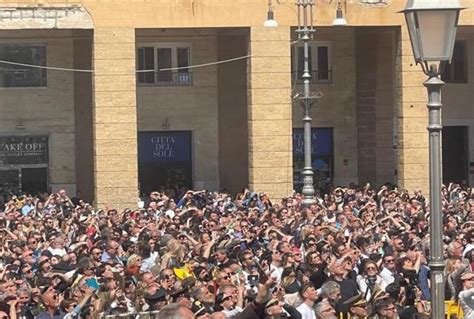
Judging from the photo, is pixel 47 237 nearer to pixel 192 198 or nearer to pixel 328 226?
pixel 328 226

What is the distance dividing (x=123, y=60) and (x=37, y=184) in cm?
694

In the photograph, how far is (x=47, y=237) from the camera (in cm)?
2375

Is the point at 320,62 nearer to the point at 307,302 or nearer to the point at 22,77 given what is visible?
the point at 22,77

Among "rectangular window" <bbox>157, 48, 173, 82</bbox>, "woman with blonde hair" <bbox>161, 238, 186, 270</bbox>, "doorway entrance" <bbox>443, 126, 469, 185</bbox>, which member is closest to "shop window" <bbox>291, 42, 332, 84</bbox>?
"doorway entrance" <bbox>443, 126, 469, 185</bbox>

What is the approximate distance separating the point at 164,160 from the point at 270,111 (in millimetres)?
6255

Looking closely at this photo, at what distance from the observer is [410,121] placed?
4184 centimetres

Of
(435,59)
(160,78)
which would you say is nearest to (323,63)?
(160,78)

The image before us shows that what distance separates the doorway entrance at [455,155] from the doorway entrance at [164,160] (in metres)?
8.94

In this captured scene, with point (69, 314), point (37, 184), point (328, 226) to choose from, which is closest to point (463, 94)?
point (37, 184)

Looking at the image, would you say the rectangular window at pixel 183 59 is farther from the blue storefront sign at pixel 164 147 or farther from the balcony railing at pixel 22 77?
the balcony railing at pixel 22 77

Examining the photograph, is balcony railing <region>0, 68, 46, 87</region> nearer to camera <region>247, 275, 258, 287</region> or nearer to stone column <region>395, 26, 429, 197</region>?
stone column <region>395, 26, 429, 197</region>

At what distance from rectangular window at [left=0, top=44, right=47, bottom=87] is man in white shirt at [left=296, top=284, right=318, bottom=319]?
31845 millimetres

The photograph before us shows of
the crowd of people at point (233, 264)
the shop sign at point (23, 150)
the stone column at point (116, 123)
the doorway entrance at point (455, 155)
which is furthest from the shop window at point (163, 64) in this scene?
the crowd of people at point (233, 264)

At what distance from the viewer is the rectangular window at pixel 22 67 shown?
44.8m
